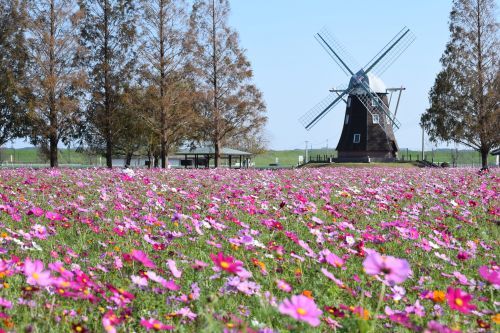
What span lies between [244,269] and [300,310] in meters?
1.26

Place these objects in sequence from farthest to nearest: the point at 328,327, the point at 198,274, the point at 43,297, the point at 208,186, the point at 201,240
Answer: the point at 208,186 < the point at 201,240 < the point at 198,274 < the point at 43,297 < the point at 328,327

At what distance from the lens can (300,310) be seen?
1675mm

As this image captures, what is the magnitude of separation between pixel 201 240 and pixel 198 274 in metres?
1.48

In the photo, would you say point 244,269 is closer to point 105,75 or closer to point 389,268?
point 389,268

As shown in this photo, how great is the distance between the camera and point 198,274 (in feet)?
13.4

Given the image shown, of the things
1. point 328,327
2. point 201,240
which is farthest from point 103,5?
point 328,327

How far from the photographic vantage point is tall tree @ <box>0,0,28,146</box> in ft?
112

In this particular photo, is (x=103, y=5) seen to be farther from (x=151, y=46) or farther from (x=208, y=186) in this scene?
(x=208, y=186)

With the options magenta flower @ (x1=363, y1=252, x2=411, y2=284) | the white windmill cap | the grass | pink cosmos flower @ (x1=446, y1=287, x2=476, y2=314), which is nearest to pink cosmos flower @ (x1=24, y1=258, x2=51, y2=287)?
magenta flower @ (x1=363, y1=252, x2=411, y2=284)

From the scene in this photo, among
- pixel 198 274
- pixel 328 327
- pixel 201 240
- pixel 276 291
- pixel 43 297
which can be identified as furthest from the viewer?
pixel 201 240

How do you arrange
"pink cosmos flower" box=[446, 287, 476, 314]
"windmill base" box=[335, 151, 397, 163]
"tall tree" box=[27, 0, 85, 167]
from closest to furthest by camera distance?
1. "pink cosmos flower" box=[446, 287, 476, 314]
2. "tall tree" box=[27, 0, 85, 167]
3. "windmill base" box=[335, 151, 397, 163]

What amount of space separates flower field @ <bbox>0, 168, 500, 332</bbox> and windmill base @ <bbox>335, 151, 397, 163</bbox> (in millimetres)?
39450

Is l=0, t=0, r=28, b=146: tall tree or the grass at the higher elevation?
l=0, t=0, r=28, b=146: tall tree

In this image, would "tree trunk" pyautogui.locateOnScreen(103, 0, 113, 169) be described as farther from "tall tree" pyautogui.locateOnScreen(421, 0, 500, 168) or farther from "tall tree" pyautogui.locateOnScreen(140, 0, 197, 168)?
"tall tree" pyautogui.locateOnScreen(421, 0, 500, 168)
